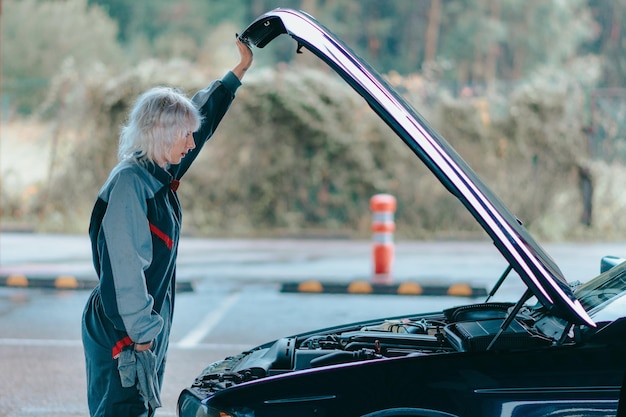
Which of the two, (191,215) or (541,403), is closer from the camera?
(541,403)

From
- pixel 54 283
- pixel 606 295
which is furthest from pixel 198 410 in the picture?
pixel 54 283

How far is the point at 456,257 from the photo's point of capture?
512 inches

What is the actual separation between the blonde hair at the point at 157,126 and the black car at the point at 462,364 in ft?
1.77

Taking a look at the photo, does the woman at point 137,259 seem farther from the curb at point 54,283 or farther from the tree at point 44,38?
the tree at point 44,38

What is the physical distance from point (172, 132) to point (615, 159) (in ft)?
44.0

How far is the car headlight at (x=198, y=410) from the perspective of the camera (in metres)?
3.30

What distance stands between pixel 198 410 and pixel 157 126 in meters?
1.09

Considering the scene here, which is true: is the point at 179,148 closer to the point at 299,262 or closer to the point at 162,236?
the point at 162,236

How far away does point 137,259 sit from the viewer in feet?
11.5

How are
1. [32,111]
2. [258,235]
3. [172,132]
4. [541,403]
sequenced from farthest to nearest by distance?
[32,111]
[258,235]
[172,132]
[541,403]

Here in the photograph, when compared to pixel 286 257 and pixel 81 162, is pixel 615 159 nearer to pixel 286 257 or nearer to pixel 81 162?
pixel 286 257

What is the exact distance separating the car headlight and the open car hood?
105cm

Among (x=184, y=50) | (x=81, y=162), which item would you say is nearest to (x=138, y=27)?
(x=184, y=50)

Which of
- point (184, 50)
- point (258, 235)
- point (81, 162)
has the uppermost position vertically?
point (184, 50)
